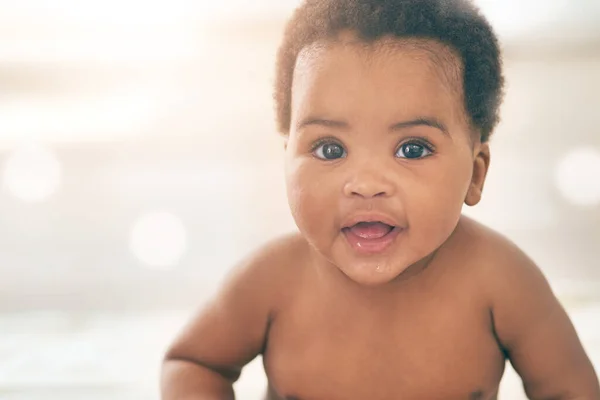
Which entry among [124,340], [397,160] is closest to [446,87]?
[397,160]

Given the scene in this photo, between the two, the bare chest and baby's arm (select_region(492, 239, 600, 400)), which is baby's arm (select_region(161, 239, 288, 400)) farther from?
baby's arm (select_region(492, 239, 600, 400))

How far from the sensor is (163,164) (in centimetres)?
114

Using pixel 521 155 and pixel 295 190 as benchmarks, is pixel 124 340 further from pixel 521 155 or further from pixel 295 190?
pixel 521 155

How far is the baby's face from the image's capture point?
621 mm

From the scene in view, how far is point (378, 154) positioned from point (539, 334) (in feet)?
0.85

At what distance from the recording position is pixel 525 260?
0.75 m

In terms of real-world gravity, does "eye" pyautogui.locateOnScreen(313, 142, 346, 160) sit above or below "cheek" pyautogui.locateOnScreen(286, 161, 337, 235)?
above

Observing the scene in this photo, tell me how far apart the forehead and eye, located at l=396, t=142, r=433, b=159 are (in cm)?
3

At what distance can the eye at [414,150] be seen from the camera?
0.64m

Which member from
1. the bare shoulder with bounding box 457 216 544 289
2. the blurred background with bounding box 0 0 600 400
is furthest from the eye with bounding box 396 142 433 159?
the blurred background with bounding box 0 0 600 400

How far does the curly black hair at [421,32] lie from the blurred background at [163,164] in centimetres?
30

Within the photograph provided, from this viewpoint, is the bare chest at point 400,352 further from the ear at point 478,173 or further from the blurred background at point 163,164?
the blurred background at point 163,164

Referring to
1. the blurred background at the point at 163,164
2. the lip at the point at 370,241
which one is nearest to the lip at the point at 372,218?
the lip at the point at 370,241

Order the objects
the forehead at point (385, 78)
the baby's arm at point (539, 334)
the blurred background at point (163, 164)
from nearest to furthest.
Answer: the forehead at point (385, 78)
the baby's arm at point (539, 334)
the blurred background at point (163, 164)
